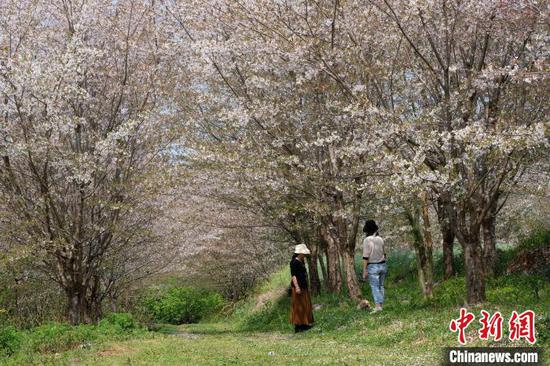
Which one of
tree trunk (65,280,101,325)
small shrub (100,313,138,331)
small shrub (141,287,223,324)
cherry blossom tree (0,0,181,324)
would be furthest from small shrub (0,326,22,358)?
small shrub (141,287,223,324)

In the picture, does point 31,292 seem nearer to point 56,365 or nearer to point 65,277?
point 65,277

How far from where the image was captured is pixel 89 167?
16.4 m

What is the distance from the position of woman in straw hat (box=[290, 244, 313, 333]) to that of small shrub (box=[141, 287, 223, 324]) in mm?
16211

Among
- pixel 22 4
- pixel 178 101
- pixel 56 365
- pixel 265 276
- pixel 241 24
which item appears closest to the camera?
pixel 56 365

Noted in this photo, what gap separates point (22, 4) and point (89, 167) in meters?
4.92

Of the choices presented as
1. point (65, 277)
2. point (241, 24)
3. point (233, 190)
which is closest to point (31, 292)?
point (65, 277)

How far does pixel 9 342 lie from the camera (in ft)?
41.8

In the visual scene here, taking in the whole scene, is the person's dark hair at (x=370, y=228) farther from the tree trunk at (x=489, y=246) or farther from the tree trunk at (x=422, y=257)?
the tree trunk at (x=489, y=246)

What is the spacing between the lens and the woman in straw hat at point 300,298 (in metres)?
15.9

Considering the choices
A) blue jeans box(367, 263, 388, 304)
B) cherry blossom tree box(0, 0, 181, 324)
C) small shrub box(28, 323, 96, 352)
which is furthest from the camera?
cherry blossom tree box(0, 0, 181, 324)

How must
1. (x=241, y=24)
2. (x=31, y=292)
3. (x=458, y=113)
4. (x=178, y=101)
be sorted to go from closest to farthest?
(x=458, y=113)
(x=241, y=24)
(x=178, y=101)
(x=31, y=292)

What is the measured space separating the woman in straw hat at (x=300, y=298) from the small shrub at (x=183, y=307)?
16211 mm

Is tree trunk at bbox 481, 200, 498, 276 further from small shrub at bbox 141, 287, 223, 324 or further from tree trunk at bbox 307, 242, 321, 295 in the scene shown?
small shrub at bbox 141, 287, 223, 324

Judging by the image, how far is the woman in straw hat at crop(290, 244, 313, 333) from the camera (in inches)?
626
